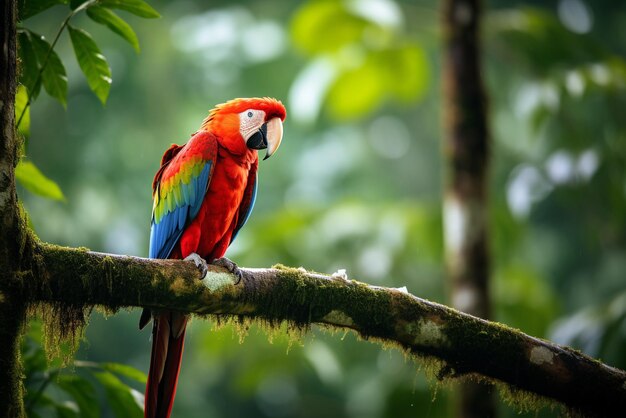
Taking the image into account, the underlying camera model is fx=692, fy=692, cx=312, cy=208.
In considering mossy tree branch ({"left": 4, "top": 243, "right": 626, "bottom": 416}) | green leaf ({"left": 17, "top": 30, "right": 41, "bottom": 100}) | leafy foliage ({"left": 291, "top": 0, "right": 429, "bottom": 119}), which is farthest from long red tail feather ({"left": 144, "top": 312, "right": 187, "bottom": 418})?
leafy foliage ({"left": 291, "top": 0, "right": 429, "bottom": 119})

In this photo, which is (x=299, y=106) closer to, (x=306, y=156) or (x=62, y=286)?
(x=62, y=286)

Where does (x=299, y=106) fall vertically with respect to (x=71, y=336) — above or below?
above

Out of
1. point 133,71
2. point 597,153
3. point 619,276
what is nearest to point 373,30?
point 597,153

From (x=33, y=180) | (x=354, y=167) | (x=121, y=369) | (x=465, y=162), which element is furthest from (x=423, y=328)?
(x=354, y=167)

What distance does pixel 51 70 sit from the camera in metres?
2.12

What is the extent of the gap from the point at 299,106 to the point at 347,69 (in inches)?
18.0

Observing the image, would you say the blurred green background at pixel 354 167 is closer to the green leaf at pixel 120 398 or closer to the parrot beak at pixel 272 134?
the green leaf at pixel 120 398

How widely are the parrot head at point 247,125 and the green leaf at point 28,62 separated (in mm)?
903

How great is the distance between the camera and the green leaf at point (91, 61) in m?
2.11

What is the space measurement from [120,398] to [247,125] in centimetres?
119

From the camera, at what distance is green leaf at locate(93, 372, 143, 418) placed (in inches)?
90.2

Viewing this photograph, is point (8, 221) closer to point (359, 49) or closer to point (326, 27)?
point (326, 27)

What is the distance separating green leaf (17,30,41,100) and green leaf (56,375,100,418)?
36.4 inches

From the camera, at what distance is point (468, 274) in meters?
3.46
